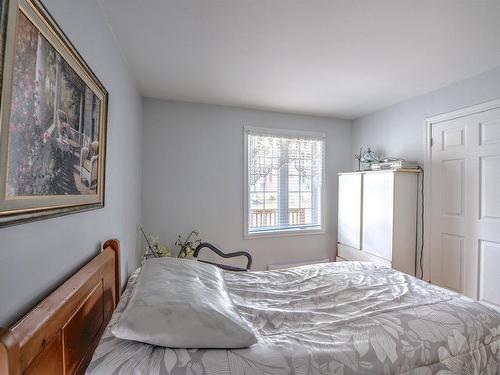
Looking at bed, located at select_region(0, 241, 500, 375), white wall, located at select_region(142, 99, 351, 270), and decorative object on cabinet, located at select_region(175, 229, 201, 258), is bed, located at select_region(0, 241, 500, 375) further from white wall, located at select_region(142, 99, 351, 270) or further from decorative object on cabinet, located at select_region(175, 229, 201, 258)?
white wall, located at select_region(142, 99, 351, 270)

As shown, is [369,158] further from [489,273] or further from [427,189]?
[489,273]

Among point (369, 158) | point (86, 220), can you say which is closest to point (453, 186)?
point (369, 158)

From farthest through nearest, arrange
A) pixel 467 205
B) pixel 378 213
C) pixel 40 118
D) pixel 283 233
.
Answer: pixel 283 233 → pixel 378 213 → pixel 467 205 → pixel 40 118

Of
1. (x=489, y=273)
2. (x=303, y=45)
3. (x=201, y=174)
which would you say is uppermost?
(x=303, y=45)

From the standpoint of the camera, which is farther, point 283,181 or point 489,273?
point 283,181

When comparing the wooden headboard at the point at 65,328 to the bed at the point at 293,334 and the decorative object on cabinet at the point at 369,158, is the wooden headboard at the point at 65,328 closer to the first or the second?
the bed at the point at 293,334

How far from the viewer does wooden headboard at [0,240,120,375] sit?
601mm

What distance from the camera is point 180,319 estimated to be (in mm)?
1010

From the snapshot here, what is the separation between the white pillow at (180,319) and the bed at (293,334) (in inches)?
1.7

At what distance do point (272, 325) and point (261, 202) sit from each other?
2.23 m

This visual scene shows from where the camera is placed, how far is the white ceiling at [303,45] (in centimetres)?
152

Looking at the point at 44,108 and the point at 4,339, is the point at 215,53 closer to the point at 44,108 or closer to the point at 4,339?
the point at 44,108

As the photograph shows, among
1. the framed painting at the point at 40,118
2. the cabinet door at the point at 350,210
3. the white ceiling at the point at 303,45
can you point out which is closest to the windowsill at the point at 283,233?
the cabinet door at the point at 350,210

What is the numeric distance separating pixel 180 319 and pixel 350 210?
2.82m
